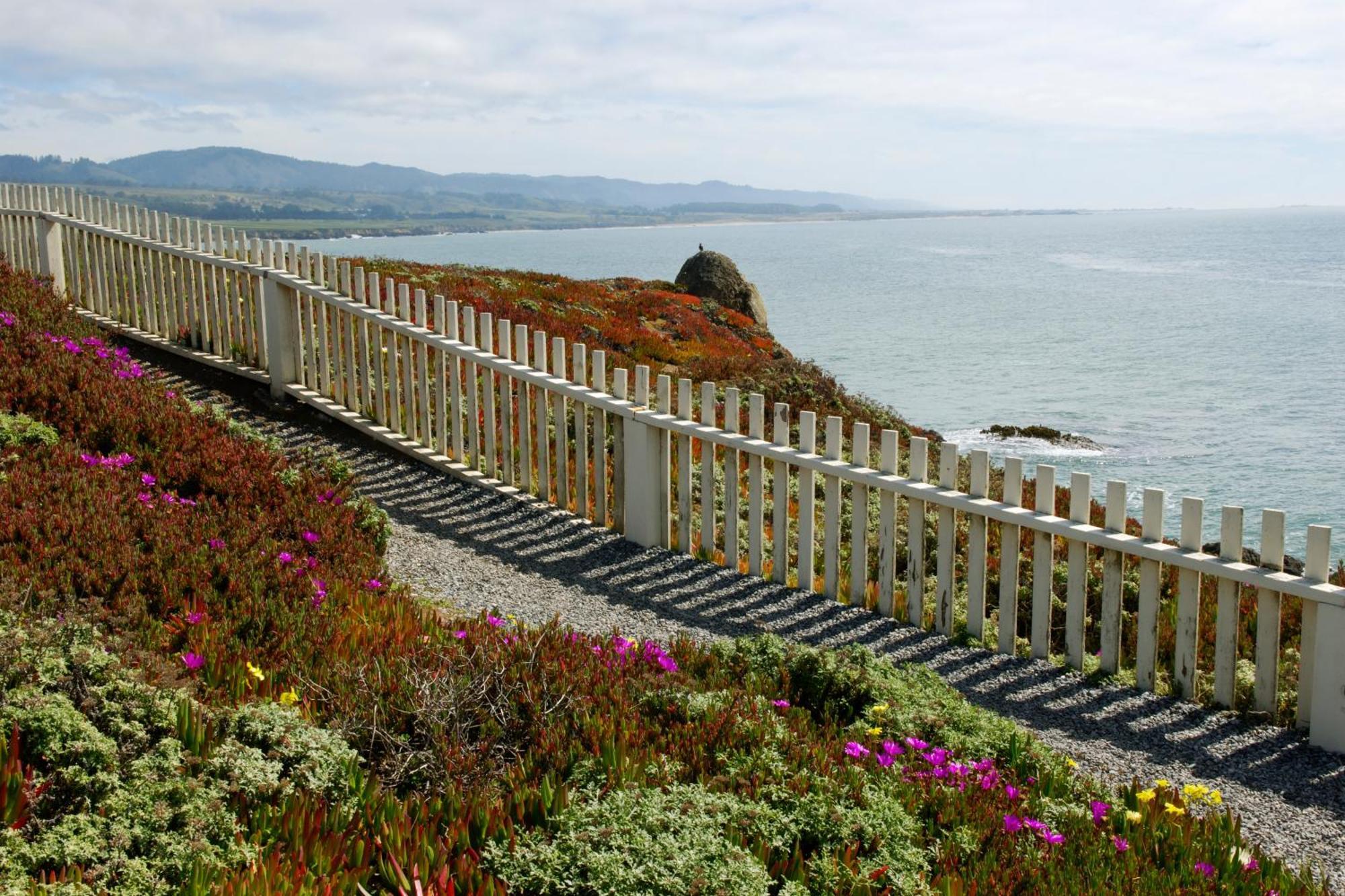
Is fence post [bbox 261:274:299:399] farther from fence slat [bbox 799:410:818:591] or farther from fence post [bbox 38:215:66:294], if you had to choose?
fence slat [bbox 799:410:818:591]

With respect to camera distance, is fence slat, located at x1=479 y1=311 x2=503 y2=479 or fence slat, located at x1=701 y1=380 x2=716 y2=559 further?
fence slat, located at x1=479 y1=311 x2=503 y2=479

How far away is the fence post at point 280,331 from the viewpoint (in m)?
11.6

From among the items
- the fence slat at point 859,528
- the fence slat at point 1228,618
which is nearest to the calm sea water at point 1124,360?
the fence slat at point 859,528

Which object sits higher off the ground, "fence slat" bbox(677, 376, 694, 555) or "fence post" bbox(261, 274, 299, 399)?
"fence post" bbox(261, 274, 299, 399)

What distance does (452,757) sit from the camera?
13.4 ft

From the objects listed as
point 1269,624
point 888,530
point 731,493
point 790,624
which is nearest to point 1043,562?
point 888,530

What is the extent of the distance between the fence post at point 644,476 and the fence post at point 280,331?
Answer: 4.69 m

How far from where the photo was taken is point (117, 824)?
3270mm

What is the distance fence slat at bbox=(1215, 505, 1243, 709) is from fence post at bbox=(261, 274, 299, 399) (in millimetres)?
8731

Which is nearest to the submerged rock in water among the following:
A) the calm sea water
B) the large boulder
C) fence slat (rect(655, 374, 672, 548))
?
the calm sea water

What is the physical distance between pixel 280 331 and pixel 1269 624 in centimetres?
911

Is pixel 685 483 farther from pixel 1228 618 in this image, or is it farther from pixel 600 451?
pixel 1228 618

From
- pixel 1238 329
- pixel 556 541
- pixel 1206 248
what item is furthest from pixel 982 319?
pixel 1206 248

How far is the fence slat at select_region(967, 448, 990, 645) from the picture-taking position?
671 cm
